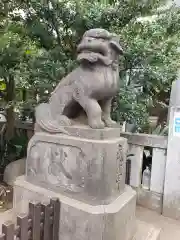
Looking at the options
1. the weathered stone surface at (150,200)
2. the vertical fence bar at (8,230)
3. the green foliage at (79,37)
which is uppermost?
the green foliage at (79,37)

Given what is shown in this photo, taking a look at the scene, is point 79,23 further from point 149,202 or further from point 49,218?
point 149,202

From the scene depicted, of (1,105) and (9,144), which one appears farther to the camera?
(9,144)

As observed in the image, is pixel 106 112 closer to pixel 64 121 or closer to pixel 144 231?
pixel 64 121

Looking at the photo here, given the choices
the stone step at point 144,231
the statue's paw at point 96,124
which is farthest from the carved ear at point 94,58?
the stone step at point 144,231

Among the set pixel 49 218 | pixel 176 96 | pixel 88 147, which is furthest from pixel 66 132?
pixel 176 96

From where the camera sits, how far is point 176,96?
189 inches

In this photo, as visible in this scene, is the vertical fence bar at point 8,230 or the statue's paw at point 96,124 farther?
the statue's paw at point 96,124

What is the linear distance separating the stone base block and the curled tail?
0.51 m

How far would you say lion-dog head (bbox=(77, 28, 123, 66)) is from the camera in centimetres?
163

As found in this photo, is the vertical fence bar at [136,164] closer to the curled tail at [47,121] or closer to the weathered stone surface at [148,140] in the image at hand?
the weathered stone surface at [148,140]

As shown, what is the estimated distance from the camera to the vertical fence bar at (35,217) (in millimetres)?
1445

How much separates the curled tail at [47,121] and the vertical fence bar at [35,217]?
593 millimetres

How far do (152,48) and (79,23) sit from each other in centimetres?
93

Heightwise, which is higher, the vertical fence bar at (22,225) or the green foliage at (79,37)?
the green foliage at (79,37)
